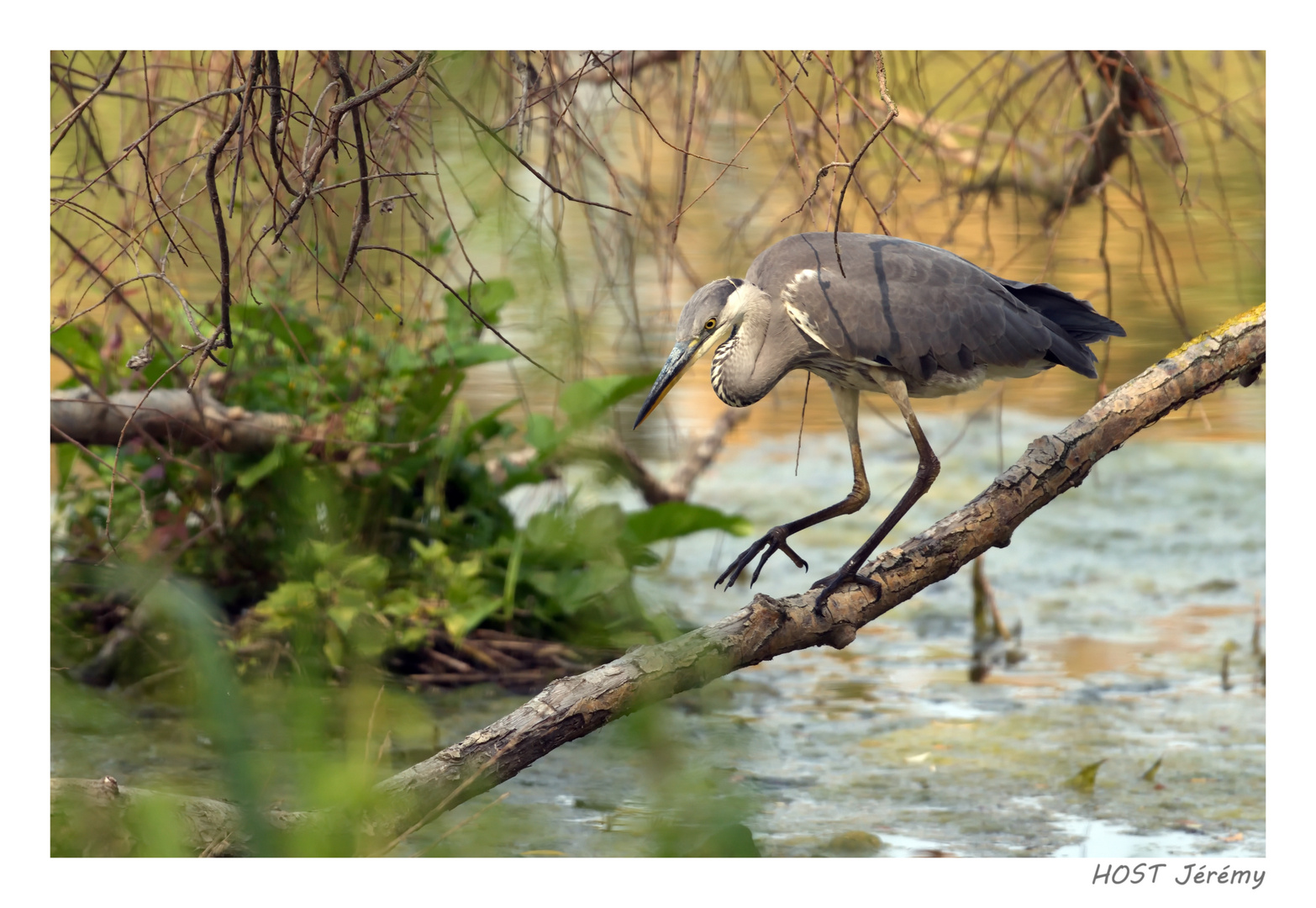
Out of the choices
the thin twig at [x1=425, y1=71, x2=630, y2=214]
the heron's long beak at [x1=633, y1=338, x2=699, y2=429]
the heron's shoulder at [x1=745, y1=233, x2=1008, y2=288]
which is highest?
the thin twig at [x1=425, y1=71, x2=630, y2=214]

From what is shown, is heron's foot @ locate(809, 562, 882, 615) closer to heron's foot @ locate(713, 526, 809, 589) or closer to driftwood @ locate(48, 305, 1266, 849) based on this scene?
driftwood @ locate(48, 305, 1266, 849)

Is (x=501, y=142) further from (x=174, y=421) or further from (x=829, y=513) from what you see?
(x=174, y=421)

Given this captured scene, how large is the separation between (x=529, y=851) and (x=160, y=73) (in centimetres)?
146

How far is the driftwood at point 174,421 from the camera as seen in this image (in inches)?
98.4

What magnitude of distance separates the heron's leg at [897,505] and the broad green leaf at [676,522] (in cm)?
113

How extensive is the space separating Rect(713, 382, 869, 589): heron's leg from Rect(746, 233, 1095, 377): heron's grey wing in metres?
0.20

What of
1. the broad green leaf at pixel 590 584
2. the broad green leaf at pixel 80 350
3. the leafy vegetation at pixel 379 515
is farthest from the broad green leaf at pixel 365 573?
the broad green leaf at pixel 80 350

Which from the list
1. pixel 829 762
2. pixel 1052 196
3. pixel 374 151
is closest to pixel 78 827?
pixel 374 151

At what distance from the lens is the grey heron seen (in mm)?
1700

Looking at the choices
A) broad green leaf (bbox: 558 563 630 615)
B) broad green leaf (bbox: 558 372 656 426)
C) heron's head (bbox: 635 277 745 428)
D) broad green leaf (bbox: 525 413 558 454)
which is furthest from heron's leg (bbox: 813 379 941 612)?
broad green leaf (bbox: 525 413 558 454)

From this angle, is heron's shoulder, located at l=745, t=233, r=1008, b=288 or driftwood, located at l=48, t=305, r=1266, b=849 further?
heron's shoulder, located at l=745, t=233, r=1008, b=288

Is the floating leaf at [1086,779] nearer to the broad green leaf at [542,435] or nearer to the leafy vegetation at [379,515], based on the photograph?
the leafy vegetation at [379,515]

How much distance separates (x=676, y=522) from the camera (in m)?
3.02

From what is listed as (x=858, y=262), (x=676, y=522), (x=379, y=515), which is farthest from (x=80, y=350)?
(x=858, y=262)
